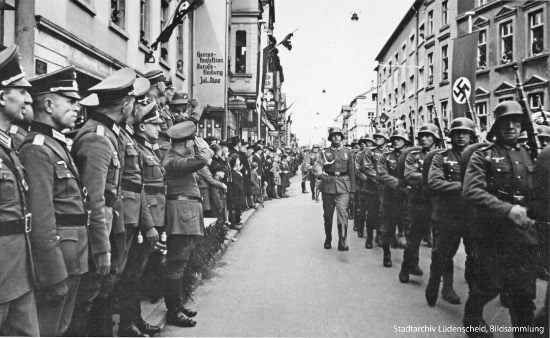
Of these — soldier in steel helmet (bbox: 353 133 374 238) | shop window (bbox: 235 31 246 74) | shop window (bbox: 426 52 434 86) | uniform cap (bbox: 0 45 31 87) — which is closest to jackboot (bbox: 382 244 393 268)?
soldier in steel helmet (bbox: 353 133 374 238)

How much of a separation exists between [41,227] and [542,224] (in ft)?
13.6

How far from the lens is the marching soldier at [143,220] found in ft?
14.0

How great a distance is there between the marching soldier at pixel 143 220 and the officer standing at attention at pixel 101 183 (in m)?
0.29

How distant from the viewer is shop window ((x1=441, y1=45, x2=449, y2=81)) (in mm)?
26078

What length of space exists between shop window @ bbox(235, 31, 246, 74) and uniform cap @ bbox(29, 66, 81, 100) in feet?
70.6

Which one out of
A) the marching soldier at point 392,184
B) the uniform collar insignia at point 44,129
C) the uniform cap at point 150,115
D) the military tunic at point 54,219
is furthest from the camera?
the marching soldier at point 392,184

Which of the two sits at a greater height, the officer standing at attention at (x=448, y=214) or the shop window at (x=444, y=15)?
the shop window at (x=444, y=15)

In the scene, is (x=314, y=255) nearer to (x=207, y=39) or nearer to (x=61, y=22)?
(x=61, y=22)

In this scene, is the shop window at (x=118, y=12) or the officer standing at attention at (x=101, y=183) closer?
the officer standing at attention at (x=101, y=183)

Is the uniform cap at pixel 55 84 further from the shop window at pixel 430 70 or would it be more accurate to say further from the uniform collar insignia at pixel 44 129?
the shop window at pixel 430 70

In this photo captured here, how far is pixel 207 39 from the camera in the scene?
56.2 ft

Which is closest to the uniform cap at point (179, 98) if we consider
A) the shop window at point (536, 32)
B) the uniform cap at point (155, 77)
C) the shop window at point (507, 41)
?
the uniform cap at point (155, 77)

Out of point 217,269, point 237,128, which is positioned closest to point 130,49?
point 217,269

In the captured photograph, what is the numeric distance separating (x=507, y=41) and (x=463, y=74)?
1255 centimetres
